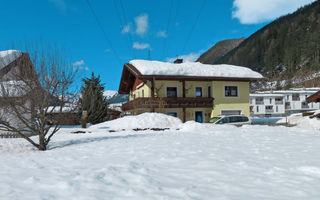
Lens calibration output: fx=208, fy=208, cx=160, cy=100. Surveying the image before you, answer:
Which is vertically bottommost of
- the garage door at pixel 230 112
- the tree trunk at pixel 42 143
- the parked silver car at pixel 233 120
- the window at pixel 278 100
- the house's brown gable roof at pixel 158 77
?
the tree trunk at pixel 42 143

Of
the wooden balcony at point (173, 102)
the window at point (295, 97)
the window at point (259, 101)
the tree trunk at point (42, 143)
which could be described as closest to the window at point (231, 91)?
the wooden balcony at point (173, 102)

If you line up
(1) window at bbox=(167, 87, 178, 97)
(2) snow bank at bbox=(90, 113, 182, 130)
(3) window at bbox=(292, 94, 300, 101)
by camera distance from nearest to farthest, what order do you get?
(2) snow bank at bbox=(90, 113, 182, 130) → (1) window at bbox=(167, 87, 178, 97) → (3) window at bbox=(292, 94, 300, 101)

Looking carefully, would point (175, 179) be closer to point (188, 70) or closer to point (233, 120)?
point (233, 120)

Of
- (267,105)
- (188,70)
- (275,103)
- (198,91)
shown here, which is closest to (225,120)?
(198,91)

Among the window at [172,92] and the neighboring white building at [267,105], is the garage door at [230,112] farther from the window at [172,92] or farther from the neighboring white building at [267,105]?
the neighboring white building at [267,105]

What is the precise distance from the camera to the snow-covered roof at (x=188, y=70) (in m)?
21.3

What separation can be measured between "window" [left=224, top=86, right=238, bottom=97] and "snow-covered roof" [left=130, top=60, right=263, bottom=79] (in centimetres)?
144

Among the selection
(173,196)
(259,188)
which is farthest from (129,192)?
(259,188)

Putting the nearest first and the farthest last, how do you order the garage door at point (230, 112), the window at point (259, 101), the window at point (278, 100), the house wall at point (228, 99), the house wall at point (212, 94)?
the house wall at point (212, 94), the house wall at point (228, 99), the garage door at point (230, 112), the window at point (259, 101), the window at point (278, 100)

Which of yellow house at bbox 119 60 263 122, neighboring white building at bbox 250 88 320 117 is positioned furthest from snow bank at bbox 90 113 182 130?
neighboring white building at bbox 250 88 320 117

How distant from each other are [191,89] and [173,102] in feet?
10.1

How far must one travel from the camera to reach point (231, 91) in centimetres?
2422

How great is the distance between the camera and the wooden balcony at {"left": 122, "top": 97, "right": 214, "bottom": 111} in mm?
20812

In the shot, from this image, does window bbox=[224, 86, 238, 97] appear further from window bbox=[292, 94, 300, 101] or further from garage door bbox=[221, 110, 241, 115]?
window bbox=[292, 94, 300, 101]
